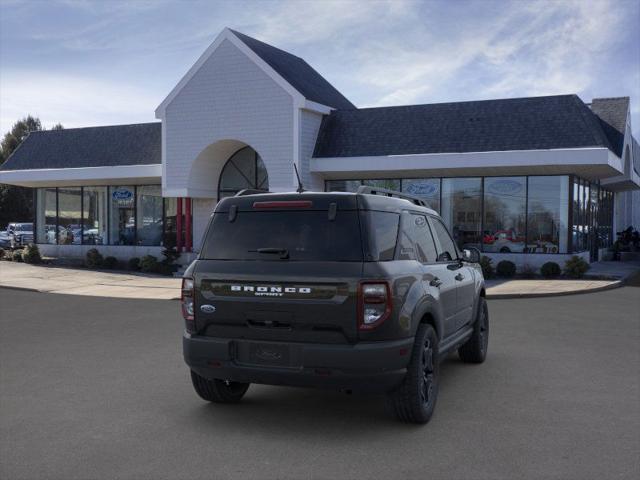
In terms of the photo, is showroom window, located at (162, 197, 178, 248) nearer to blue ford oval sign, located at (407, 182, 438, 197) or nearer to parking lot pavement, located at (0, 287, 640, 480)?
blue ford oval sign, located at (407, 182, 438, 197)

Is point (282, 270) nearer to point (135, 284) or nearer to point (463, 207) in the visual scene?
point (135, 284)

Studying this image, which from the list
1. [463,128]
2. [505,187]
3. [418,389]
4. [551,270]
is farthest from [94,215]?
[418,389]

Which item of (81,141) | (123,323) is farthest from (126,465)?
(81,141)

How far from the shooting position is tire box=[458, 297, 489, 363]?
8273 millimetres

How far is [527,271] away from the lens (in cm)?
2147

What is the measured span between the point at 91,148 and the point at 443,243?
24466mm

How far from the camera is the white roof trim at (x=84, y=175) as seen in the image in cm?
2620

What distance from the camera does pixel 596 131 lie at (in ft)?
66.6

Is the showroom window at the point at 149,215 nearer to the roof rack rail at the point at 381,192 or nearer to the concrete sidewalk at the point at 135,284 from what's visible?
the concrete sidewalk at the point at 135,284

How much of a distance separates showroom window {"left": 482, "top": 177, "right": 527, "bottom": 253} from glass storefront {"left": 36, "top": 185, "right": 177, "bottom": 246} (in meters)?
11.8

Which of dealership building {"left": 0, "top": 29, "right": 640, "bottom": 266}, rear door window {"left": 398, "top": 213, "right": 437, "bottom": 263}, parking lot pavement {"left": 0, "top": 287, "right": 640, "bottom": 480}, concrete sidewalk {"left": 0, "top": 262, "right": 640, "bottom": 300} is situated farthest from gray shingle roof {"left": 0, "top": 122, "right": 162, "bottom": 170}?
rear door window {"left": 398, "top": 213, "right": 437, "bottom": 263}

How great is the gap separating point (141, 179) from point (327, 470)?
24.1 metres

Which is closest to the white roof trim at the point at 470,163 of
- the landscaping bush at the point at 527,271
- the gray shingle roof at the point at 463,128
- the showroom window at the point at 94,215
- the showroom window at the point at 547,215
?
the gray shingle roof at the point at 463,128

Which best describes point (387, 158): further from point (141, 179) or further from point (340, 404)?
point (340, 404)
